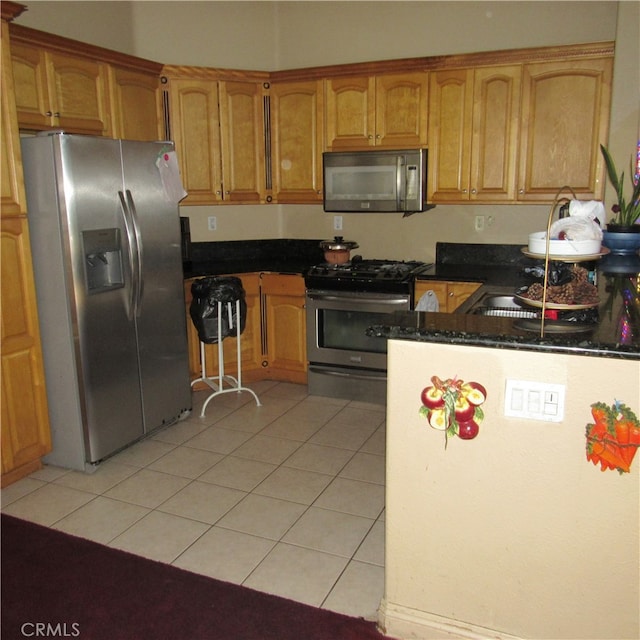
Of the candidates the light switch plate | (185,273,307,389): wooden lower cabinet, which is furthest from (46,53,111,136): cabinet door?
the light switch plate

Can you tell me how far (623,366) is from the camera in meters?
1.50

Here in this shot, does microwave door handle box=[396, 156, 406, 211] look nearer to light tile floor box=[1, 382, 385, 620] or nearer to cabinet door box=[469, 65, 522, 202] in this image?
cabinet door box=[469, 65, 522, 202]

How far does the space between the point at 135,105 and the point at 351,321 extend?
2038 mm

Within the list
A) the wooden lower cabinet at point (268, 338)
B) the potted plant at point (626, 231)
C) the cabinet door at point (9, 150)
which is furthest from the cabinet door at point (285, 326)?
the potted plant at point (626, 231)

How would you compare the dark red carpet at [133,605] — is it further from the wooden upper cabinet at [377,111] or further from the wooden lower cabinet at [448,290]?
the wooden upper cabinet at [377,111]

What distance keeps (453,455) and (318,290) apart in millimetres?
2515

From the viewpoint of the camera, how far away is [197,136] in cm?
420

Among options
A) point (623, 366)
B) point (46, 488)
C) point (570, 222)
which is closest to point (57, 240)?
point (46, 488)

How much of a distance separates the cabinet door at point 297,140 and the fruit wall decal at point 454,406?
2.89m

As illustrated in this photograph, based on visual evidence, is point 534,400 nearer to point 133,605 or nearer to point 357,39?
point 133,605

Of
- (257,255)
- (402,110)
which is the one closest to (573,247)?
(402,110)

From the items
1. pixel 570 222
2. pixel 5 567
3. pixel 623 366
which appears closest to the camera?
pixel 623 366

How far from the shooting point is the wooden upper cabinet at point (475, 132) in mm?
3764

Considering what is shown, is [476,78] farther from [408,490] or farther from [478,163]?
[408,490]
